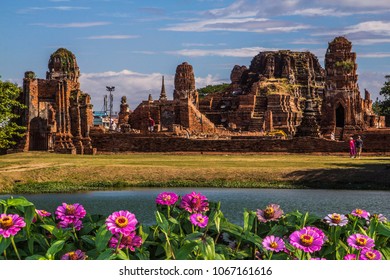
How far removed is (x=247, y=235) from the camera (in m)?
6.80

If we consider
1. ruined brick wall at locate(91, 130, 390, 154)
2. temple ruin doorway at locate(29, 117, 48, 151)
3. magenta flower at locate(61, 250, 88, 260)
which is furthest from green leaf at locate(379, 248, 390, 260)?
temple ruin doorway at locate(29, 117, 48, 151)

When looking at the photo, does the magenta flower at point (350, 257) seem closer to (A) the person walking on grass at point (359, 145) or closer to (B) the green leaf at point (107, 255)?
(B) the green leaf at point (107, 255)

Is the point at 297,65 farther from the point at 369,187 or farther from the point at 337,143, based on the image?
the point at 369,187

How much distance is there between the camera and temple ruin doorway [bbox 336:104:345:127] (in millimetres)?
58506

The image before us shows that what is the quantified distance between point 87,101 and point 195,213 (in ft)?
140

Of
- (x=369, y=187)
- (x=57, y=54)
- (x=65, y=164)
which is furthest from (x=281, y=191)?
(x=57, y=54)

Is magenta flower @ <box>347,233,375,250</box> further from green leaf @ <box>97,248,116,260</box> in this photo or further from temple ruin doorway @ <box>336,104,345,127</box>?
temple ruin doorway @ <box>336,104,345,127</box>

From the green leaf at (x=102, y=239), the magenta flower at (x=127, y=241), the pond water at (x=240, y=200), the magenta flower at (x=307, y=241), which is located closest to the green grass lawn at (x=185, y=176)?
the pond water at (x=240, y=200)

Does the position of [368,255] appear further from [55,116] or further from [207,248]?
[55,116]

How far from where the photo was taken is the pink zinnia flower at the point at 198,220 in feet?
21.7

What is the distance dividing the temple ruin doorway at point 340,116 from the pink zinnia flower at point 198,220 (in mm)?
52777

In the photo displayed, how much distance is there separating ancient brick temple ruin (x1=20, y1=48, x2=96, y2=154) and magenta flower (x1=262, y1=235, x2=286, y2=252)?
126 ft

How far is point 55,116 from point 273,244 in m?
41.0

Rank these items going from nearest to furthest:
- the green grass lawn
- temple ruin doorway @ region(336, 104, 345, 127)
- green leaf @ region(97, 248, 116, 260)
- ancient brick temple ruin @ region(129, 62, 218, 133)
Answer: green leaf @ region(97, 248, 116, 260)
the green grass lawn
temple ruin doorway @ region(336, 104, 345, 127)
ancient brick temple ruin @ region(129, 62, 218, 133)
